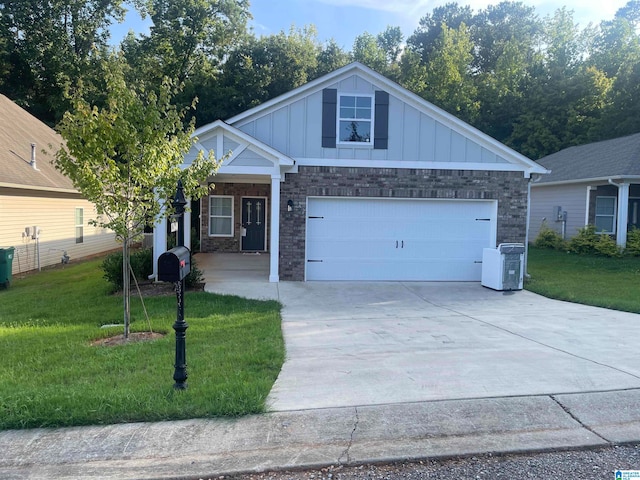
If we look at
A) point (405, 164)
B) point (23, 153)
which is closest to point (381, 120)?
point (405, 164)

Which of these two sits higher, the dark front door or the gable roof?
the gable roof

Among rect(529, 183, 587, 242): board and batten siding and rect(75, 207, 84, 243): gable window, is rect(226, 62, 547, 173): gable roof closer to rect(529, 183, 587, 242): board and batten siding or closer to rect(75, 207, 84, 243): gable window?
rect(529, 183, 587, 242): board and batten siding

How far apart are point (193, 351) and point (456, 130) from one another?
29.6 ft

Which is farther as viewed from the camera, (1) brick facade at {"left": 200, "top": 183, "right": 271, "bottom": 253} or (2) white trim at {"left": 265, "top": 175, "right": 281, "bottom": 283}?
(1) brick facade at {"left": 200, "top": 183, "right": 271, "bottom": 253}

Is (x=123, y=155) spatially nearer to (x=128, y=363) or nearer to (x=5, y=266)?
(x=128, y=363)

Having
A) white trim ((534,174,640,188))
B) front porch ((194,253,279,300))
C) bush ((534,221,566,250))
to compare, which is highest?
white trim ((534,174,640,188))

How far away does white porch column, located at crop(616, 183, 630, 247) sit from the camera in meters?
17.6

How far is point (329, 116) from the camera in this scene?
12.1 m

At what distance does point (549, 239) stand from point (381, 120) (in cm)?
1249

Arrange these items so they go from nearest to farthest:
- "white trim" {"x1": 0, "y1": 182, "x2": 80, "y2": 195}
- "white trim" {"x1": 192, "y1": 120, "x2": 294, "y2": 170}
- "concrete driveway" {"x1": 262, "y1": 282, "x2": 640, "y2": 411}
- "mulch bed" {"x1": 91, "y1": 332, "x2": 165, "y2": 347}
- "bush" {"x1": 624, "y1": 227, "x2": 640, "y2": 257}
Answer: "concrete driveway" {"x1": 262, "y1": 282, "x2": 640, "y2": 411} < "mulch bed" {"x1": 91, "y1": 332, "x2": 165, "y2": 347} < "white trim" {"x1": 192, "y1": 120, "x2": 294, "y2": 170} < "white trim" {"x1": 0, "y1": 182, "x2": 80, "y2": 195} < "bush" {"x1": 624, "y1": 227, "x2": 640, "y2": 257}

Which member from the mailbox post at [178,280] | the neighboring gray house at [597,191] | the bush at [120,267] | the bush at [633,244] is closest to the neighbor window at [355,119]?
the bush at [120,267]

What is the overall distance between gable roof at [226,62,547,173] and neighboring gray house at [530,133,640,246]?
771 centimetres

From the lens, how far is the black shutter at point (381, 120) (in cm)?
1213

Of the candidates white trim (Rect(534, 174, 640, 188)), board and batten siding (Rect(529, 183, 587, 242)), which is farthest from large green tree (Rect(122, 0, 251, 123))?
white trim (Rect(534, 174, 640, 188))
